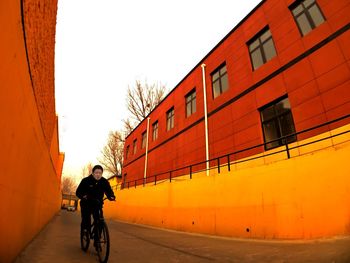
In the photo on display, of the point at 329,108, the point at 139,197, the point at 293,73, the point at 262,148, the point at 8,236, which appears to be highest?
the point at 293,73

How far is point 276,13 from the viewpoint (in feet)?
42.3

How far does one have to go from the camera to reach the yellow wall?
6855mm

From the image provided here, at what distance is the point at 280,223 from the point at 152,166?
17367mm

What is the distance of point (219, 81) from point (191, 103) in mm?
3540

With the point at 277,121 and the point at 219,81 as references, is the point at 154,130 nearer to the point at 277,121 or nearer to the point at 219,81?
the point at 219,81

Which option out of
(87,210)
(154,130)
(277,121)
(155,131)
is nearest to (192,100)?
(155,131)

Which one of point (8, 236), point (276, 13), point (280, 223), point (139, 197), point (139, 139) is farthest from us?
point (139, 139)

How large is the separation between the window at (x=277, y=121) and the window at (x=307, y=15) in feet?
11.4

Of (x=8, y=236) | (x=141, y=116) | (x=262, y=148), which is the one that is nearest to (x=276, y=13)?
(x=262, y=148)

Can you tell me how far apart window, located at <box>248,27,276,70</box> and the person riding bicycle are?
1110 centimetres

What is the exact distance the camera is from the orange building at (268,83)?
9.70 meters

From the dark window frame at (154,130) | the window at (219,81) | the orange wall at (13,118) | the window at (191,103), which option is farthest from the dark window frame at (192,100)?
the orange wall at (13,118)

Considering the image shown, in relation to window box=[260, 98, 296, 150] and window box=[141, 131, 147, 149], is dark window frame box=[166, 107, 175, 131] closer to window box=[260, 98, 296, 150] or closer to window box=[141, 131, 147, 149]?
window box=[141, 131, 147, 149]

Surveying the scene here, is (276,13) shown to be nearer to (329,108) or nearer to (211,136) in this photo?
(329,108)
